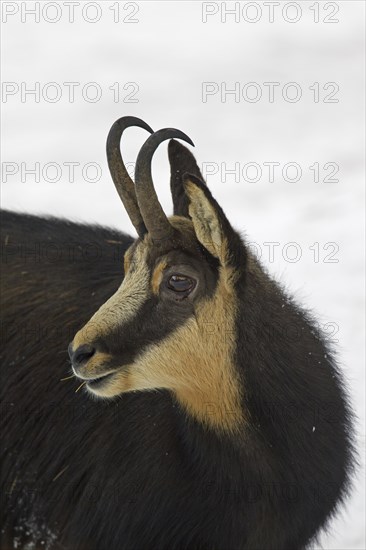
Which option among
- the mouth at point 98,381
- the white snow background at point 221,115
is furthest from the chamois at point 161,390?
the white snow background at point 221,115

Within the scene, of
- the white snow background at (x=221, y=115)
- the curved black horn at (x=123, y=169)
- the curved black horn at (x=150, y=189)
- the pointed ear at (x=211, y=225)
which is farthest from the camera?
the white snow background at (x=221, y=115)

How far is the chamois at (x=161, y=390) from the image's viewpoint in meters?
6.04

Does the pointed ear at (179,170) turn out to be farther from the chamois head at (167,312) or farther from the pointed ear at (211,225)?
the pointed ear at (211,225)

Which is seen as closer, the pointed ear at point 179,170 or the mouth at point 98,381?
the mouth at point 98,381

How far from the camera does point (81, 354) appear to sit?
5.87m

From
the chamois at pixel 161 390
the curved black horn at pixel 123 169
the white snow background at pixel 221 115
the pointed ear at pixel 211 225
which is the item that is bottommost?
the chamois at pixel 161 390

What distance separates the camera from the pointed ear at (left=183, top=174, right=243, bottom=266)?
5.70 meters

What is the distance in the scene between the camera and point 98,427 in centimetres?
689

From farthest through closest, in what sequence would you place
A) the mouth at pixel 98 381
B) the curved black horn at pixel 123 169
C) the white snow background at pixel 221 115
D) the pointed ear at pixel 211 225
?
the white snow background at pixel 221 115 < the curved black horn at pixel 123 169 < the mouth at pixel 98 381 < the pointed ear at pixel 211 225

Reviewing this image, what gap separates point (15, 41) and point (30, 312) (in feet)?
41.0

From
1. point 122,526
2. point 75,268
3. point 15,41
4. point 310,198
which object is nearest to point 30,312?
point 75,268

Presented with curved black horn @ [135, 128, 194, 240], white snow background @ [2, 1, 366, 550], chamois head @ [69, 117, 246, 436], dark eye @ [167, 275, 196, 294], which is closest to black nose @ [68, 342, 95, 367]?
chamois head @ [69, 117, 246, 436]

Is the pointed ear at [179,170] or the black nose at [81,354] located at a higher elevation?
the pointed ear at [179,170]

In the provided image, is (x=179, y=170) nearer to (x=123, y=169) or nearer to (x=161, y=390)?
(x=123, y=169)
